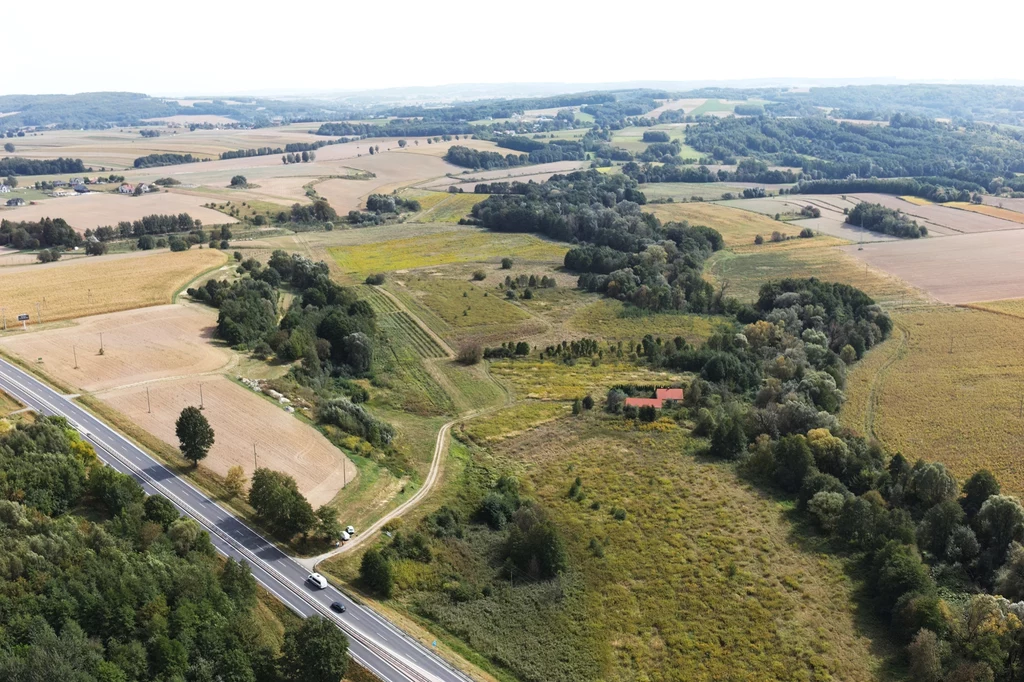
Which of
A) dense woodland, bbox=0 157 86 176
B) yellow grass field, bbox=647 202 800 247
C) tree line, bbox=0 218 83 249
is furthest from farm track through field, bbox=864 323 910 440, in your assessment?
dense woodland, bbox=0 157 86 176

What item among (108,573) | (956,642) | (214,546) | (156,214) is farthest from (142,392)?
(156,214)

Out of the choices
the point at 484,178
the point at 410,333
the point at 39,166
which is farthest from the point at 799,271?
the point at 39,166

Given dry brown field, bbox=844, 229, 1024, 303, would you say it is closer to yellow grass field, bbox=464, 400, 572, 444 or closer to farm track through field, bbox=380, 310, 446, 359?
yellow grass field, bbox=464, 400, 572, 444

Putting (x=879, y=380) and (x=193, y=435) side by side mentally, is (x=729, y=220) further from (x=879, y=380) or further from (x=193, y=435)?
(x=193, y=435)

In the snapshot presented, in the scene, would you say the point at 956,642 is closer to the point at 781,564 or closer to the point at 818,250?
the point at 781,564

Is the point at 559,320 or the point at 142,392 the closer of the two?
the point at 142,392

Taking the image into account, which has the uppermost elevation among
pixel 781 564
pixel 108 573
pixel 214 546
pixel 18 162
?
pixel 18 162
